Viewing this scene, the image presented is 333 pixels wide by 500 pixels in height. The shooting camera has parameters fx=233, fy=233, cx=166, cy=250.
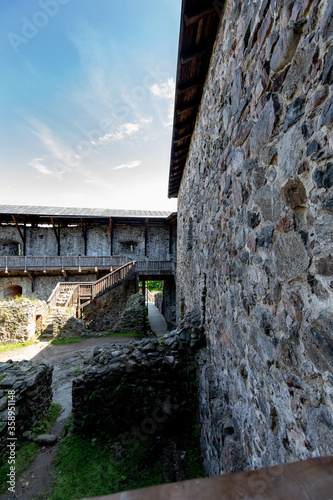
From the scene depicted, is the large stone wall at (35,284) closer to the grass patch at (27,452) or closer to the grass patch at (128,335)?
the grass patch at (128,335)

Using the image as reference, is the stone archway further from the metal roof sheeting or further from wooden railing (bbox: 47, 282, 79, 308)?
the metal roof sheeting

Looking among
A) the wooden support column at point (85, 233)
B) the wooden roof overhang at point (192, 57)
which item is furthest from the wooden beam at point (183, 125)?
the wooden support column at point (85, 233)

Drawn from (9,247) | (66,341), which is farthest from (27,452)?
(9,247)

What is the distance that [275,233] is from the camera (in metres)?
1.57

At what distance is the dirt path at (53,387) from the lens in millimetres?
3295

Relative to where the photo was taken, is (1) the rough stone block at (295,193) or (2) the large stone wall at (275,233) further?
(1) the rough stone block at (295,193)

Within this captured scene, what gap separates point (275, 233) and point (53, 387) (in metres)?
7.17

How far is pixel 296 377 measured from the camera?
1389mm

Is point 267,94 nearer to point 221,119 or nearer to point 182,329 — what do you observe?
point 221,119

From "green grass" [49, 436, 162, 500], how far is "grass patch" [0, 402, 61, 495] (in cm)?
45

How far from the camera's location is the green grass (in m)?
3.29

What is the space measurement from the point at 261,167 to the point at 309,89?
606 millimetres

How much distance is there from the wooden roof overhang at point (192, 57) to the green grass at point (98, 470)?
20.6 ft

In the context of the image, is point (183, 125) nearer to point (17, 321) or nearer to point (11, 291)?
point (17, 321)
